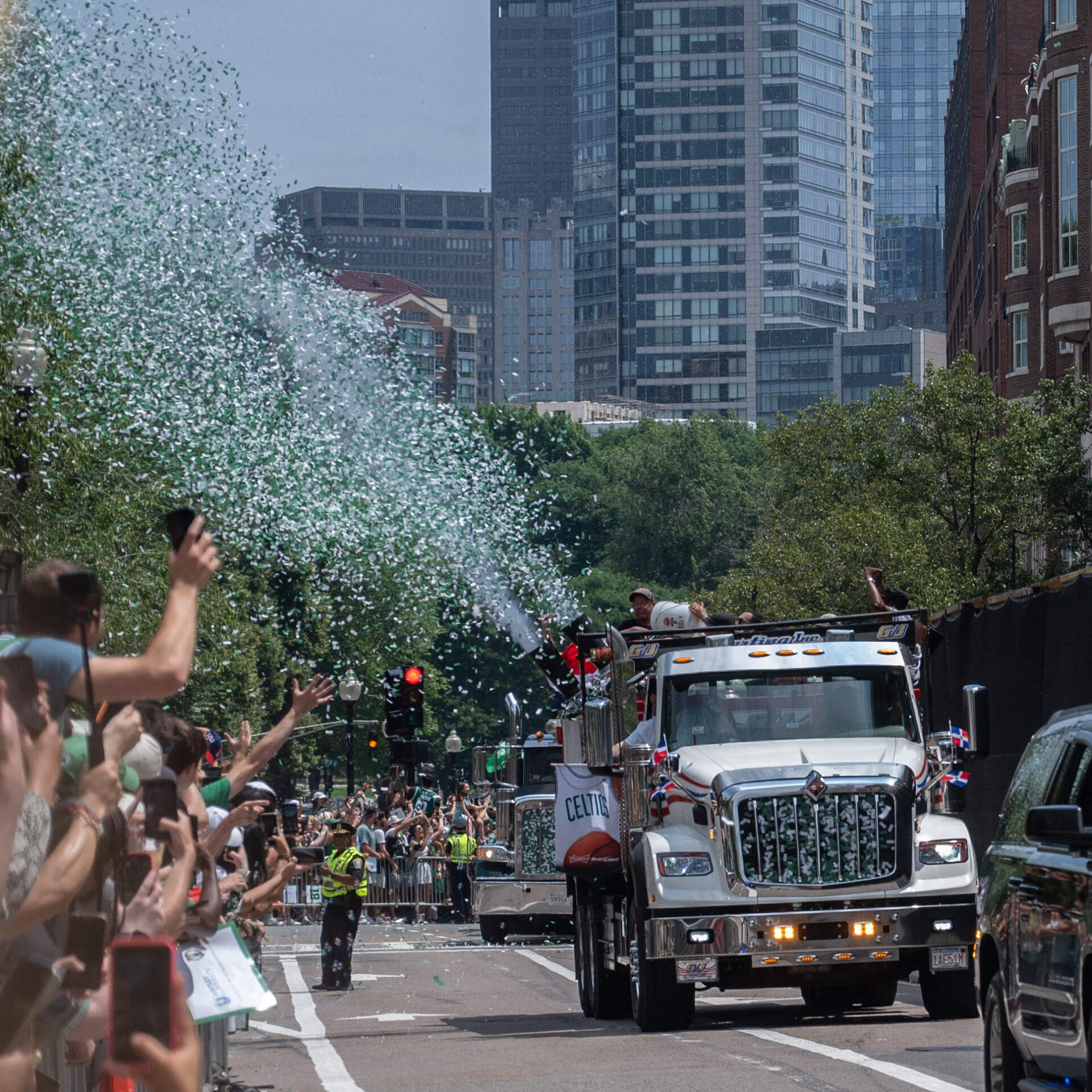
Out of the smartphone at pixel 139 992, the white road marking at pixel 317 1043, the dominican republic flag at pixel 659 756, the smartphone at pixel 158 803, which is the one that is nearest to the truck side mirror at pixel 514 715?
the white road marking at pixel 317 1043

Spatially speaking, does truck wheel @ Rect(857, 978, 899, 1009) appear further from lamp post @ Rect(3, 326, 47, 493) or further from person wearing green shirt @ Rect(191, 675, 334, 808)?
lamp post @ Rect(3, 326, 47, 493)

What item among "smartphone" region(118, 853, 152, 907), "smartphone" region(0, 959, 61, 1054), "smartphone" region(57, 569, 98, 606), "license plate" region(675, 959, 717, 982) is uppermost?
"smartphone" region(57, 569, 98, 606)

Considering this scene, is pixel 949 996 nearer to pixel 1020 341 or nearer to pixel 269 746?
pixel 269 746

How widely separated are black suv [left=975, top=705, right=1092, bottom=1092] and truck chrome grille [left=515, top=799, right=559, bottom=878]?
1210cm

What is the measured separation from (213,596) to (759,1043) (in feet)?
→ 99.7

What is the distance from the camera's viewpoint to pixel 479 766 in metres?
22.7

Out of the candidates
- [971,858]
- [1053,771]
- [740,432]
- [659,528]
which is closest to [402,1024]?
[971,858]

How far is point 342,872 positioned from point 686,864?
862cm

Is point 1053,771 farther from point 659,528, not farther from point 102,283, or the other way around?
point 659,528

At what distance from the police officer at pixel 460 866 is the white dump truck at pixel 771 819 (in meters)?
19.7

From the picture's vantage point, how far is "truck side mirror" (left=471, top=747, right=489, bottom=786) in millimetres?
22484

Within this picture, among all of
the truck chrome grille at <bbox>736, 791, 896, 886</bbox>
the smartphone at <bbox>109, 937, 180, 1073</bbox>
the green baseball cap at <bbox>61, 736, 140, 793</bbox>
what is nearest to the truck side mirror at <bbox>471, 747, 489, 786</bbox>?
the truck chrome grille at <bbox>736, 791, 896, 886</bbox>

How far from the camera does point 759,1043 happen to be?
14.5 metres

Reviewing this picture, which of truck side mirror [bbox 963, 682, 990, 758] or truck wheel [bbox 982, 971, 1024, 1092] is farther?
truck side mirror [bbox 963, 682, 990, 758]
